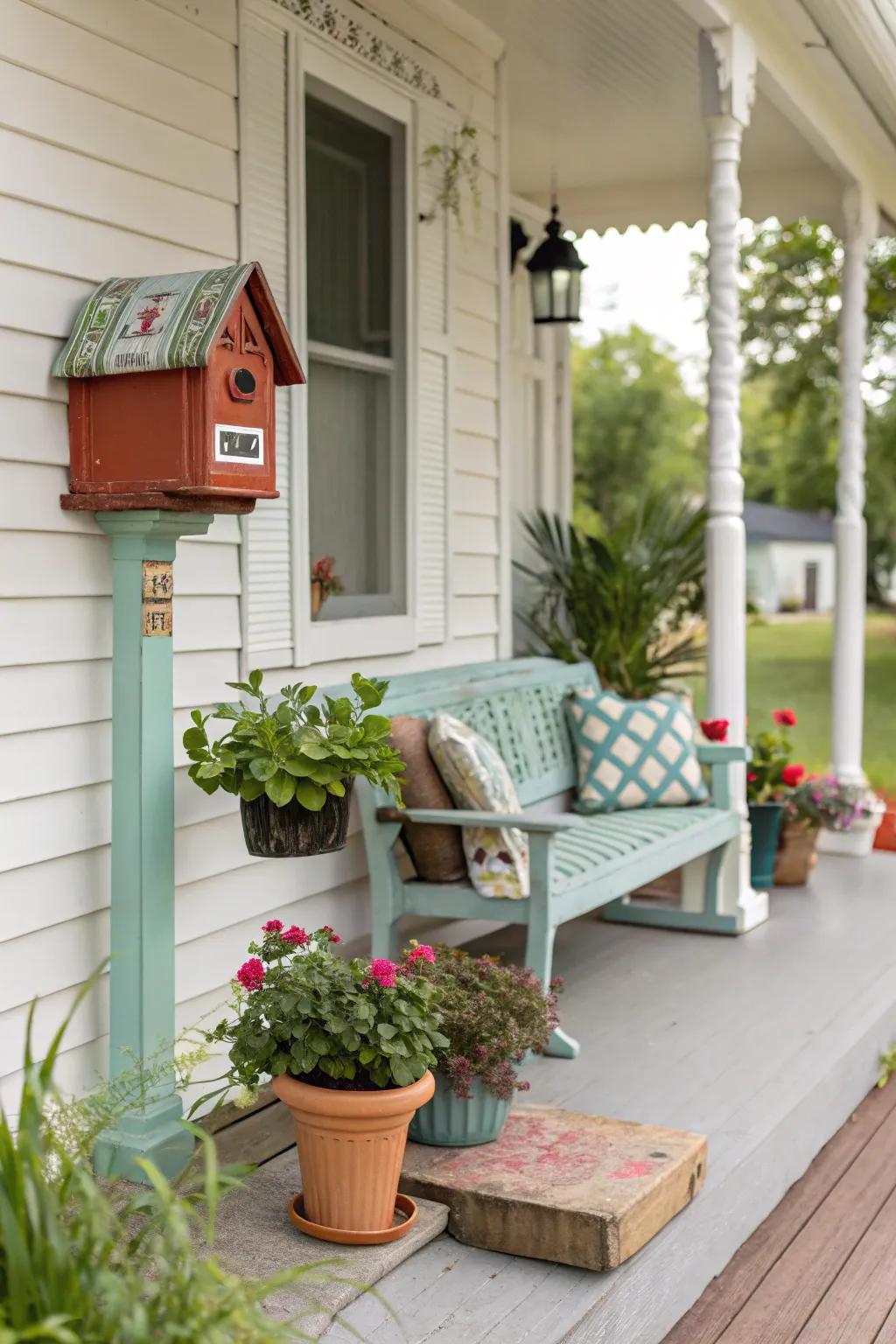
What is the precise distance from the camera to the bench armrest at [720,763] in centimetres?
482

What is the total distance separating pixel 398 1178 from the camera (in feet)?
8.84

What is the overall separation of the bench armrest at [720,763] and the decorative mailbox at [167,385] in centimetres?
238

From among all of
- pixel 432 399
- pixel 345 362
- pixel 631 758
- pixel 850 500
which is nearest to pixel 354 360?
pixel 345 362

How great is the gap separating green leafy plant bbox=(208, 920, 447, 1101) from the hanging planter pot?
379mm

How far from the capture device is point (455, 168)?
4492 millimetres

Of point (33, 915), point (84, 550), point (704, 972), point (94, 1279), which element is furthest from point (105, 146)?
point (704, 972)

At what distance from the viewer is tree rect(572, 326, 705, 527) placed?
3131 cm

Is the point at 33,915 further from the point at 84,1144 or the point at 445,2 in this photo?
the point at 445,2

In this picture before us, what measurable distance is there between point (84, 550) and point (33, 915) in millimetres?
712

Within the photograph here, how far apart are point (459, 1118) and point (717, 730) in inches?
89.7

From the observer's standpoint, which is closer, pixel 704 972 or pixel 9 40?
pixel 9 40

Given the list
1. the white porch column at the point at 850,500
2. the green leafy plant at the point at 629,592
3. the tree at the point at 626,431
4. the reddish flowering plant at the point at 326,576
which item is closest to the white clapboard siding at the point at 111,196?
the reddish flowering plant at the point at 326,576

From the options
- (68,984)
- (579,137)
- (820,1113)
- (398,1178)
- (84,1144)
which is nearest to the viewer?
(84,1144)

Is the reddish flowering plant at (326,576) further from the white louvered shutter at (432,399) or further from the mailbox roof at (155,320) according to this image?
the mailbox roof at (155,320)
